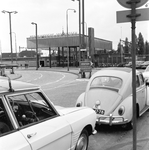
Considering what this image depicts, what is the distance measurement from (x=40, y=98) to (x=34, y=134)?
2.42 feet

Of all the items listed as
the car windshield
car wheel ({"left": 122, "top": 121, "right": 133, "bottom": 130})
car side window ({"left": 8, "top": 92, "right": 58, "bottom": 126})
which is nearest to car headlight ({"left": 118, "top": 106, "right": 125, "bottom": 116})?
car wheel ({"left": 122, "top": 121, "right": 133, "bottom": 130})

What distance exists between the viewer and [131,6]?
3.56 meters

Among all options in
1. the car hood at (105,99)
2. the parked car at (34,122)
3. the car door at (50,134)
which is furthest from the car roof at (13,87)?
the car hood at (105,99)

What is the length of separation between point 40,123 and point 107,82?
3480mm

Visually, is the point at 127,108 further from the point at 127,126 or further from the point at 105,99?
the point at 105,99

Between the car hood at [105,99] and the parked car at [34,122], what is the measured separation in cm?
157

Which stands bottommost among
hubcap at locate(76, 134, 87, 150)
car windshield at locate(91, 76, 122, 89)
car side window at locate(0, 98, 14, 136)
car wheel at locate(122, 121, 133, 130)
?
car wheel at locate(122, 121, 133, 130)

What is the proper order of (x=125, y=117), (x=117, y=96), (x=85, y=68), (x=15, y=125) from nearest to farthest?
(x=15, y=125), (x=125, y=117), (x=117, y=96), (x=85, y=68)

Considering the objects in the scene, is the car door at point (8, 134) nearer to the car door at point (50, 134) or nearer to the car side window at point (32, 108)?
the car door at point (50, 134)

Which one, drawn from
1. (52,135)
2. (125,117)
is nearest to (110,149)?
(125,117)

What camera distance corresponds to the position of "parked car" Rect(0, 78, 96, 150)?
2.52 metres

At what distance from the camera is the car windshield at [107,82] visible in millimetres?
5936

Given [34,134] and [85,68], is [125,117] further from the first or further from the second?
[85,68]

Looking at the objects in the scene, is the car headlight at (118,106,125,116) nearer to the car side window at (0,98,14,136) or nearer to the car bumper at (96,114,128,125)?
the car bumper at (96,114,128,125)
